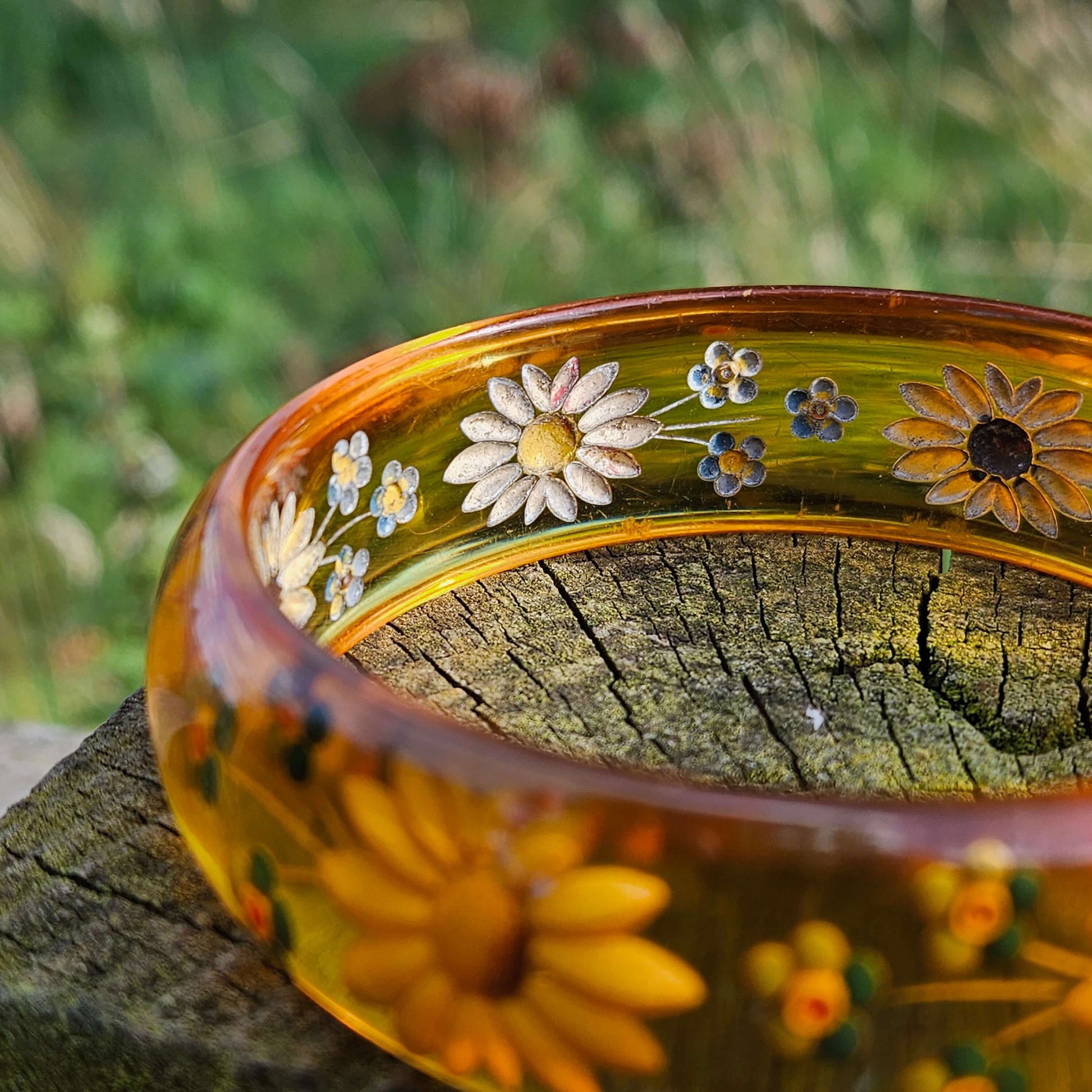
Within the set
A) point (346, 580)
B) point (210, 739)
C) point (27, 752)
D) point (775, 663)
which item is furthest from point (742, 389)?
point (27, 752)

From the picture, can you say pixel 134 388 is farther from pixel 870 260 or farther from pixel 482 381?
pixel 482 381

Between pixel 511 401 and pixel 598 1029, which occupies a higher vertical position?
pixel 511 401

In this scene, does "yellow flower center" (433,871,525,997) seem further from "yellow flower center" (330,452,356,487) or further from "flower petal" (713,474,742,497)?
"flower petal" (713,474,742,497)

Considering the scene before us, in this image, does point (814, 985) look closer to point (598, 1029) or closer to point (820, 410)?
point (598, 1029)

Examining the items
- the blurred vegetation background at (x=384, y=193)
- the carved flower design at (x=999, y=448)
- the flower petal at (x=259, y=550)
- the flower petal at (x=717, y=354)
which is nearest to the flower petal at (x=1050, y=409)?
the carved flower design at (x=999, y=448)

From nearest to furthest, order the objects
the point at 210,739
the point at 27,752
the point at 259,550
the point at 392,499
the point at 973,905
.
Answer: the point at 973,905 < the point at 210,739 < the point at 259,550 < the point at 392,499 < the point at 27,752

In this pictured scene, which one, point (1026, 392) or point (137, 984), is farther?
point (1026, 392)

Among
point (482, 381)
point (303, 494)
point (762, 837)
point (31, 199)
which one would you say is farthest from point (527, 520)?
point (31, 199)

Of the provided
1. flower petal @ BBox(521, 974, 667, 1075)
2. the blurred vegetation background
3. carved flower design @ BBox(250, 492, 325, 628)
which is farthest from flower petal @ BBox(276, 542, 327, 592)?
the blurred vegetation background
